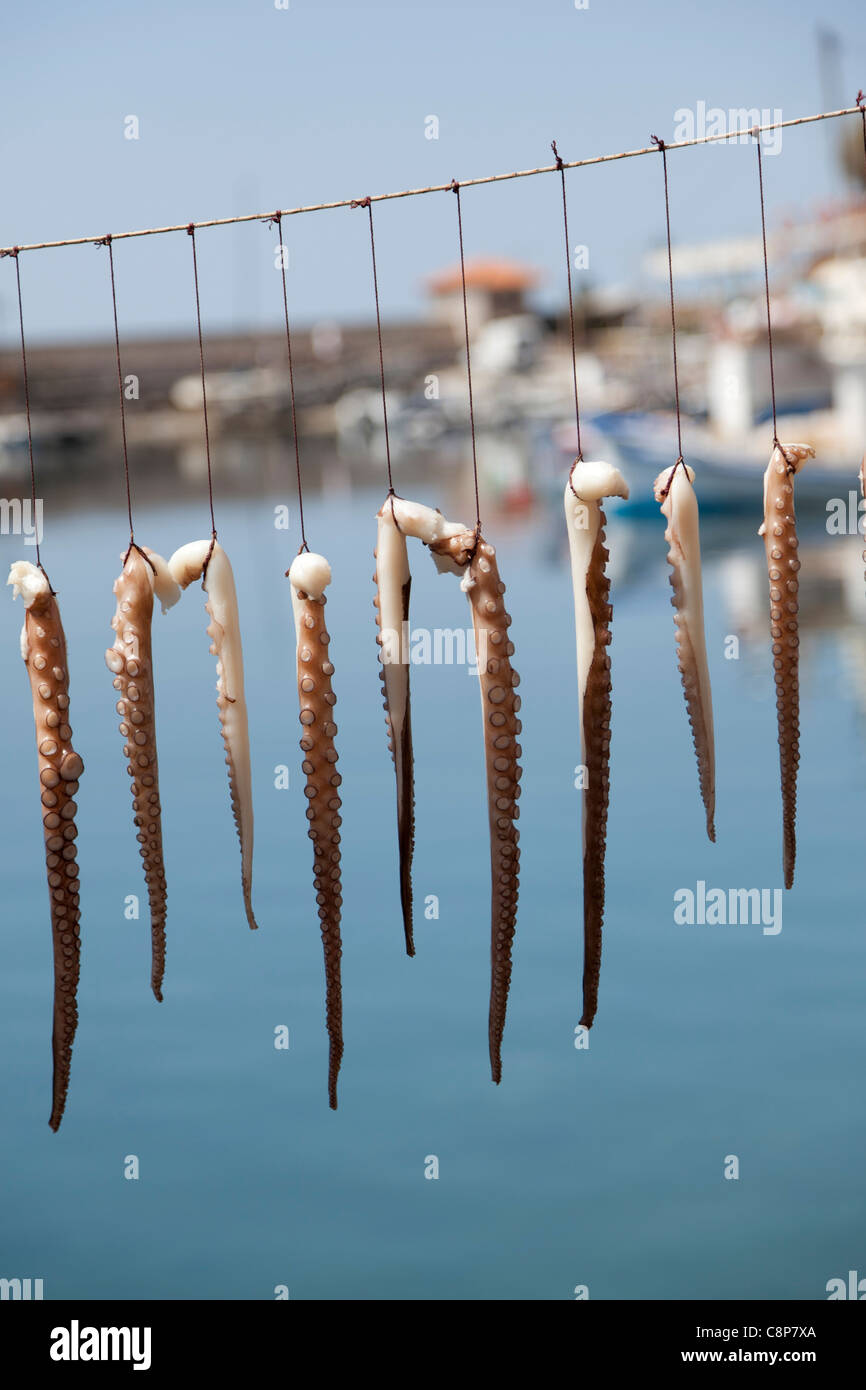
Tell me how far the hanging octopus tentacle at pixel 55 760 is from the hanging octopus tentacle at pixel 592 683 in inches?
56.0

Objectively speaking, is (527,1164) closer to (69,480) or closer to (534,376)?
(69,480)

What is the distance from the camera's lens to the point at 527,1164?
1262 centimetres

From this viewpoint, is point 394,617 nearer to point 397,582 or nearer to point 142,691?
point 397,582

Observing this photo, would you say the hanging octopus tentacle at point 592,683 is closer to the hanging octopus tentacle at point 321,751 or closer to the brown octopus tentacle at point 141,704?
the hanging octopus tentacle at point 321,751

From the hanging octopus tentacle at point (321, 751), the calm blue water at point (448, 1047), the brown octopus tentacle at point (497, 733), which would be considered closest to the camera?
the brown octopus tentacle at point (497, 733)

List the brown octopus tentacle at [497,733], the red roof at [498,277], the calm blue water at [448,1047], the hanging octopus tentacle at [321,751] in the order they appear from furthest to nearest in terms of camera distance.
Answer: the red roof at [498,277]
the calm blue water at [448,1047]
the hanging octopus tentacle at [321,751]
the brown octopus tentacle at [497,733]

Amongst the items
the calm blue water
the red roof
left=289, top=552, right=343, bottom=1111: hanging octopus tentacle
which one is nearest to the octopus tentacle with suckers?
left=289, top=552, right=343, bottom=1111: hanging octopus tentacle

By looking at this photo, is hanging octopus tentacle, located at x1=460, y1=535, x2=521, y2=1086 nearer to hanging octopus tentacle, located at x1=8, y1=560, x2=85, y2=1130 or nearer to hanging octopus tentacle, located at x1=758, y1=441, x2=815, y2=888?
Answer: hanging octopus tentacle, located at x1=758, y1=441, x2=815, y2=888

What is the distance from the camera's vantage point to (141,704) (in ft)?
15.5

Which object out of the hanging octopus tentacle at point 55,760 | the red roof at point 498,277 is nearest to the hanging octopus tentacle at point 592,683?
the hanging octopus tentacle at point 55,760

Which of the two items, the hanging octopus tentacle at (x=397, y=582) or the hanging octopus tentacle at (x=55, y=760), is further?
the hanging octopus tentacle at (x=55, y=760)

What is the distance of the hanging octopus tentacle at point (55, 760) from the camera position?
15.5 feet

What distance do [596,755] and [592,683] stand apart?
0.20 meters
